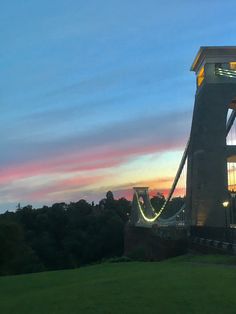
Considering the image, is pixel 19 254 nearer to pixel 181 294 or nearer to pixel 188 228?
pixel 188 228

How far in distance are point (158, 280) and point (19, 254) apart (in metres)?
21.8

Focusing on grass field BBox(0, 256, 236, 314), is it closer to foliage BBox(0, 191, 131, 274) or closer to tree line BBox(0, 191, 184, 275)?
tree line BBox(0, 191, 184, 275)

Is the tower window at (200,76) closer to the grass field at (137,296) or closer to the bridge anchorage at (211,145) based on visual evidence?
the bridge anchorage at (211,145)

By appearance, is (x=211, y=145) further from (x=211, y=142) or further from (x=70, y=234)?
(x=70, y=234)

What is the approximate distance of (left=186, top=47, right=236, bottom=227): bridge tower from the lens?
37031mm

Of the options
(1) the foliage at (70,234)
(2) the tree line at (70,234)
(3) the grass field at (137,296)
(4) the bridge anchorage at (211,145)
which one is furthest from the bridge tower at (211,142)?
(1) the foliage at (70,234)

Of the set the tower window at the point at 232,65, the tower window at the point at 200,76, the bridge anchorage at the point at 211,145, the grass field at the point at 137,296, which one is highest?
the tower window at the point at 232,65

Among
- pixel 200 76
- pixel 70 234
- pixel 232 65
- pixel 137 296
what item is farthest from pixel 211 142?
pixel 70 234

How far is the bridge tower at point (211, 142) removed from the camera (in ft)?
121

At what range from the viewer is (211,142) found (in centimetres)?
3803

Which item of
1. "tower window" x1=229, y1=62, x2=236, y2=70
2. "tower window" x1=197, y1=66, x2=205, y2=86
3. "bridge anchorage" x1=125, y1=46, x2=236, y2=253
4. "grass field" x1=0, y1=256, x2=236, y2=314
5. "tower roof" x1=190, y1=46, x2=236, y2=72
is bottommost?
"grass field" x1=0, y1=256, x2=236, y2=314

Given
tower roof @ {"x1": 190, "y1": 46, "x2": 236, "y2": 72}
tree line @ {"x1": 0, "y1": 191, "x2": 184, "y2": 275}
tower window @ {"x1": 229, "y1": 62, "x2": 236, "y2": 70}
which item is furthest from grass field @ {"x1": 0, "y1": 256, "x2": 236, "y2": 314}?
tree line @ {"x1": 0, "y1": 191, "x2": 184, "y2": 275}

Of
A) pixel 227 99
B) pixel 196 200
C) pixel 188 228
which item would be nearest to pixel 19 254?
pixel 188 228

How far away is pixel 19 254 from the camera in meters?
30.0
